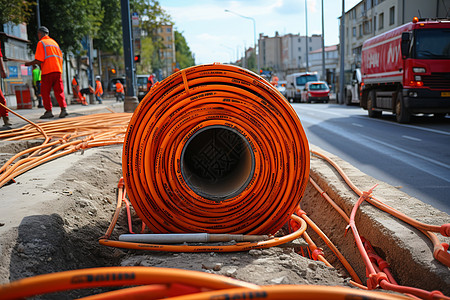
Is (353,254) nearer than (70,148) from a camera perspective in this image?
Yes

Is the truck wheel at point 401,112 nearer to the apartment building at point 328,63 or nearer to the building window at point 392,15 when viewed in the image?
the building window at point 392,15

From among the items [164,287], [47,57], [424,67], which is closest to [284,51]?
[424,67]

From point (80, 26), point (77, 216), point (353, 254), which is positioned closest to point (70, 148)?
point (77, 216)

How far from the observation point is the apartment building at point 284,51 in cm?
10788

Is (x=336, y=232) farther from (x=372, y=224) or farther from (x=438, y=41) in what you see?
(x=438, y=41)

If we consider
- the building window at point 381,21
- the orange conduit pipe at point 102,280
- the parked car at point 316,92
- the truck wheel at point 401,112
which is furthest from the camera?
the building window at point 381,21

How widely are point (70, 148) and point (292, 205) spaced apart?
12.9 feet

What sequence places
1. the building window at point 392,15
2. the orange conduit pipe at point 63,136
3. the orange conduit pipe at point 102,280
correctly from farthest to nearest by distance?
the building window at point 392,15 → the orange conduit pipe at point 63,136 → the orange conduit pipe at point 102,280

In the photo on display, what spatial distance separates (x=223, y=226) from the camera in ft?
12.1

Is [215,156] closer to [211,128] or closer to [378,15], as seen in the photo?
[211,128]

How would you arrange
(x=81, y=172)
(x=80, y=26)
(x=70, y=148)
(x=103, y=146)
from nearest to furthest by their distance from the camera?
(x=81, y=172)
(x=70, y=148)
(x=103, y=146)
(x=80, y=26)

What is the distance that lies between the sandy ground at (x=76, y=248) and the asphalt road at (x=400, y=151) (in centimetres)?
277

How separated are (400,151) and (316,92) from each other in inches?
999

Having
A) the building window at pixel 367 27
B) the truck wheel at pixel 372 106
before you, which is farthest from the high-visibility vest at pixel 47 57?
the building window at pixel 367 27
